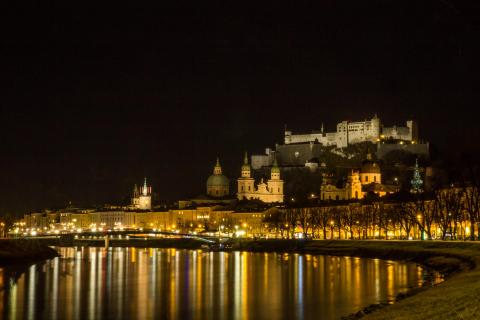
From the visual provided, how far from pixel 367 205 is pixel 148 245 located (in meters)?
30.4

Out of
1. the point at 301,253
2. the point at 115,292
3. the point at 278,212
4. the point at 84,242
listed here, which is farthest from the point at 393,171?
the point at 115,292

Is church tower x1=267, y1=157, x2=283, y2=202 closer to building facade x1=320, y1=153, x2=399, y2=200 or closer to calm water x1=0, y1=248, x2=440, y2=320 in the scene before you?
building facade x1=320, y1=153, x2=399, y2=200

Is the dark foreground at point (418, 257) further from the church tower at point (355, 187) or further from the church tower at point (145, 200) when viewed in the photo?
the church tower at point (145, 200)

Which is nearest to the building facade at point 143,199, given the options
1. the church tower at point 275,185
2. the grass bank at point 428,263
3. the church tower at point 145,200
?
the church tower at point 145,200

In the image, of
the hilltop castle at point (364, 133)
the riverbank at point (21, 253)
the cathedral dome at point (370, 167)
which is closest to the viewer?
the riverbank at point (21, 253)

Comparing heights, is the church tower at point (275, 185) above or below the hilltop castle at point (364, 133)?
below

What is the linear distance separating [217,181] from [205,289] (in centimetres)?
11921

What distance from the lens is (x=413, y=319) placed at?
898 inches

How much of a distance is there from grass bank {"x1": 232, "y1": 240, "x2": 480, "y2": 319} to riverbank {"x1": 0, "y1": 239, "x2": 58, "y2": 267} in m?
22.6

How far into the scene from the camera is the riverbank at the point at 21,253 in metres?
66.1

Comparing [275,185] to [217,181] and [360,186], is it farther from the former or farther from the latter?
[360,186]

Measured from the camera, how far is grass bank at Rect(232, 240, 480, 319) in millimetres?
23172

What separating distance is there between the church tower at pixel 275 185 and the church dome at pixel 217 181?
17077mm

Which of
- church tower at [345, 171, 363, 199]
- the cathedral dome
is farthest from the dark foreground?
the cathedral dome
